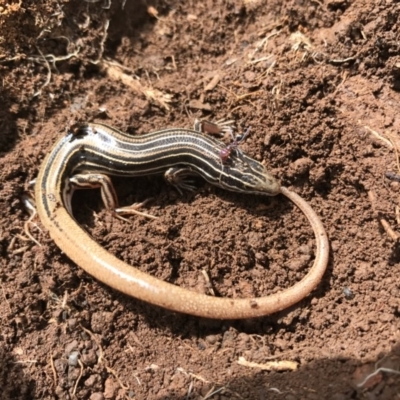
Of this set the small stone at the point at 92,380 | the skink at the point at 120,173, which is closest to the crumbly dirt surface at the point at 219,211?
the small stone at the point at 92,380

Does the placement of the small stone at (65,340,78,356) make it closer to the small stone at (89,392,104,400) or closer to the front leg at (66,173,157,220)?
the small stone at (89,392,104,400)

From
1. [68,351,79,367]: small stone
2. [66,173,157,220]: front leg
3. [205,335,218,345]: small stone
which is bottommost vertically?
Answer: [68,351,79,367]: small stone

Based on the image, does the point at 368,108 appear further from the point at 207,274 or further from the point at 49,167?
the point at 49,167

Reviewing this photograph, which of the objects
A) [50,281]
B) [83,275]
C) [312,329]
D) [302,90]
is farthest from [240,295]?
[302,90]

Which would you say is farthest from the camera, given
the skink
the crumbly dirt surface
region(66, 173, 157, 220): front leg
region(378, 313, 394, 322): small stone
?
region(66, 173, 157, 220): front leg

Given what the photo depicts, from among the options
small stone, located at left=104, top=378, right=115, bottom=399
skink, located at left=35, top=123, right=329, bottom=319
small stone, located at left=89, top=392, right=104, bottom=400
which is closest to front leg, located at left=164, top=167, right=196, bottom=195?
skink, located at left=35, top=123, right=329, bottom=319

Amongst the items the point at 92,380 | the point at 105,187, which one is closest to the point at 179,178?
the point at 105,187

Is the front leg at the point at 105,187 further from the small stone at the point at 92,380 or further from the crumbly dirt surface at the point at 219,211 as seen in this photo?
the small stone at the point at 92,380
